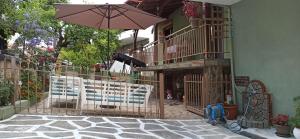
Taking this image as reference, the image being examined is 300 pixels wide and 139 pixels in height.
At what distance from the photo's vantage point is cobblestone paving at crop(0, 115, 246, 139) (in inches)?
214

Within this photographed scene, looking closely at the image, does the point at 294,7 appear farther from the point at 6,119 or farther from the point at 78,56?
the point at 78,56

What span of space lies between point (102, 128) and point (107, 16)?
12.6ft

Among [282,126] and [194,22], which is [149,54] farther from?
[282,126]

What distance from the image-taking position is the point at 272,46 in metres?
6.78

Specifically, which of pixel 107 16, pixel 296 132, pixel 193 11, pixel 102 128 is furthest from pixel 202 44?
pixel 102 128

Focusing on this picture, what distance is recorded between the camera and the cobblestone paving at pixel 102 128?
17.8ft

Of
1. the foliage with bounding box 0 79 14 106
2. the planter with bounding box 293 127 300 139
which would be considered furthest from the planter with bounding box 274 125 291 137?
the foliage with bounding box 0 79 14 106

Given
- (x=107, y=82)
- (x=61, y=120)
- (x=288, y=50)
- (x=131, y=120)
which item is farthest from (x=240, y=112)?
(x=61, y=120)

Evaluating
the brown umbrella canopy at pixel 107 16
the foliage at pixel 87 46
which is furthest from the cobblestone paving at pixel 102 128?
the foliage at pixel 87 46

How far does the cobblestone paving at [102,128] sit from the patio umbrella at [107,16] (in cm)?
278

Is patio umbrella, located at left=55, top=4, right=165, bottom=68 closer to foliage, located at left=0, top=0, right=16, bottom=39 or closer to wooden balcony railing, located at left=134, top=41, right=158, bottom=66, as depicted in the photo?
foliage, located at left=0, top=0, right=16, bottom=39

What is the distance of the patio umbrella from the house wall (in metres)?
2.31

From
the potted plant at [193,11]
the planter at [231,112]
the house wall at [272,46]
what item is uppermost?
the potted plant at [193,11]

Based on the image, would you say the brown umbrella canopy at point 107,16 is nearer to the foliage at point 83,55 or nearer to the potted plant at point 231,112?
the potted plant at point 231,112
